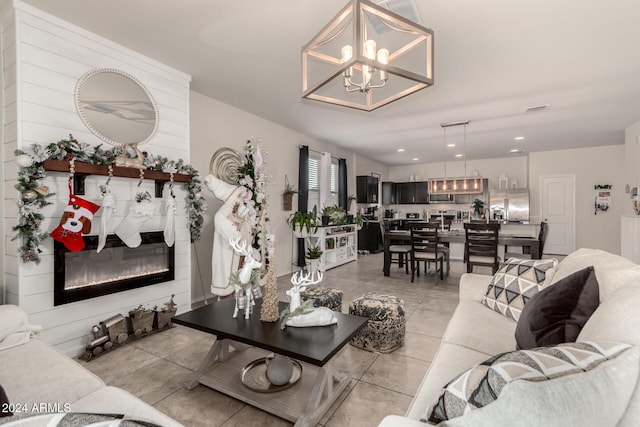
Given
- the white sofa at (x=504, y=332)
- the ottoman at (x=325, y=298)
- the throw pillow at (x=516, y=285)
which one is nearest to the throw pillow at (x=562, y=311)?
the white sofa at (x=504, y=332)

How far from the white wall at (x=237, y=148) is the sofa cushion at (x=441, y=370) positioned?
10.1 ft

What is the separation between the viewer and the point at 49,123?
7.84ft

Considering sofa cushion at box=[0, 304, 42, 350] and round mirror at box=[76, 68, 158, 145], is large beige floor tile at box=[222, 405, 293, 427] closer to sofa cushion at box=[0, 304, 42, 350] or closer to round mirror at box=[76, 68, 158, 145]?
sofa cushion at box=[0, 304, 42, 350]

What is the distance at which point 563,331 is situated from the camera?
4.04 ft

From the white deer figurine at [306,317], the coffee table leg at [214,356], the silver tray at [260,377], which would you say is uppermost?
the white deer figurine at [306,317]

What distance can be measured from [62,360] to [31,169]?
147 cm

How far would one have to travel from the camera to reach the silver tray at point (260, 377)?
1.91 metres

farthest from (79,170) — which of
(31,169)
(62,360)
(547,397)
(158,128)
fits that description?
(547,397)

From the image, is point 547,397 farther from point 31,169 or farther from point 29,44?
point 29,44

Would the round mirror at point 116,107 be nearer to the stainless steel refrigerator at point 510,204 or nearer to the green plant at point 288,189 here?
the green plant at point 288,189

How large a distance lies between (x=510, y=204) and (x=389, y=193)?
328cm

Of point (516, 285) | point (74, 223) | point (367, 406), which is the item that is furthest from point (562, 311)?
point (74, 223)

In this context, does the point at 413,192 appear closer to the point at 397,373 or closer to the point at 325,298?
the point at 325,298

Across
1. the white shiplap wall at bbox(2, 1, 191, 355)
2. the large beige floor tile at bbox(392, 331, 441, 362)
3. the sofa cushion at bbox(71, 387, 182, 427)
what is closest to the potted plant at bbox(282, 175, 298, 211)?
the white shiplap wall at bbox(2, 1, 191, 355)
